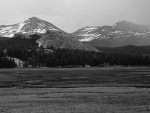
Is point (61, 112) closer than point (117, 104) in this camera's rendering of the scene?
Yes

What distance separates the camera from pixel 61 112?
46719 millimetres

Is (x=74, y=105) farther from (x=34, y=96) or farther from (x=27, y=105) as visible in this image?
(x=34, y=96)

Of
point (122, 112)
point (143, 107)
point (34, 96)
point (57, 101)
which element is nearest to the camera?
point (122, 112)

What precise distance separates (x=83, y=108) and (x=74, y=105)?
116 inches

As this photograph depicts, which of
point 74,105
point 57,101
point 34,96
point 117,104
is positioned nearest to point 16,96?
point 34,96

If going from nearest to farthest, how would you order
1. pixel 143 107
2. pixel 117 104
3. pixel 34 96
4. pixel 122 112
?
1. pixel 122 112
2. pixel 143 107
3. pixel 117 104
4. pixel 34 96

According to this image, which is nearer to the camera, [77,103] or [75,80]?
[77,103]

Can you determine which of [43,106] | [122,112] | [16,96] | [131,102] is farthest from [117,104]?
[16,96]

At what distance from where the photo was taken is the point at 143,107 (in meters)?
48.9

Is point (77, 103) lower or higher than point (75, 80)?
lower

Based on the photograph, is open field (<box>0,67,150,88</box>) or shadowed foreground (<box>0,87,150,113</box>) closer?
shadowed foreground (<box>0,87,150,113</box>)

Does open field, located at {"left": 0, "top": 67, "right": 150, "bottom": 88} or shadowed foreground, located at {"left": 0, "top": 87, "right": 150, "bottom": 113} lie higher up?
open field, located at {"left": 0, "top": 67, "right": 150, "bottom": 88}

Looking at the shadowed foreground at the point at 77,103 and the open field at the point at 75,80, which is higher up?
the open field at the point at 75,80

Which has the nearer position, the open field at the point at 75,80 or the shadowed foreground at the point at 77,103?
the shadowed foreground at the point at 77,103
